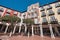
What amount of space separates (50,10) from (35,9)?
713cm

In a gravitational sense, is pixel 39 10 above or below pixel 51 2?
below

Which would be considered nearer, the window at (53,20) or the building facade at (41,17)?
the window at (53,20)

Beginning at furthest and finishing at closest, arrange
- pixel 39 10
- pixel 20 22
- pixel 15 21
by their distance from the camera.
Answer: pixel 39 10 < pixel 20 22 < pixel 15 21

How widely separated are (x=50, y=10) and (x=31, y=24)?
10.0 m

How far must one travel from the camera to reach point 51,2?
1432 inches

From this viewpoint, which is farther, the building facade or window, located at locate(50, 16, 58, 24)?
the building facade

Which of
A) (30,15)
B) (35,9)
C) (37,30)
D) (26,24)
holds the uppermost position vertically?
(35,9)

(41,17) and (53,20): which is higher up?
(41,17)

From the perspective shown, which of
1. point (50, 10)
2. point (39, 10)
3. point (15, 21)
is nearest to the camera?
point (15, 21)

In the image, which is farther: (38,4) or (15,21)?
(38,4)

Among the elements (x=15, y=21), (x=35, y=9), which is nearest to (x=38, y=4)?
(x=35, y=9)

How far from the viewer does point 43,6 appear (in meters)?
38.4

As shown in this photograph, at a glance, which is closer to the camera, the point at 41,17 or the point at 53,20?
the point at 53,20

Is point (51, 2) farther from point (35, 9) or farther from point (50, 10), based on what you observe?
point (35, 9)
